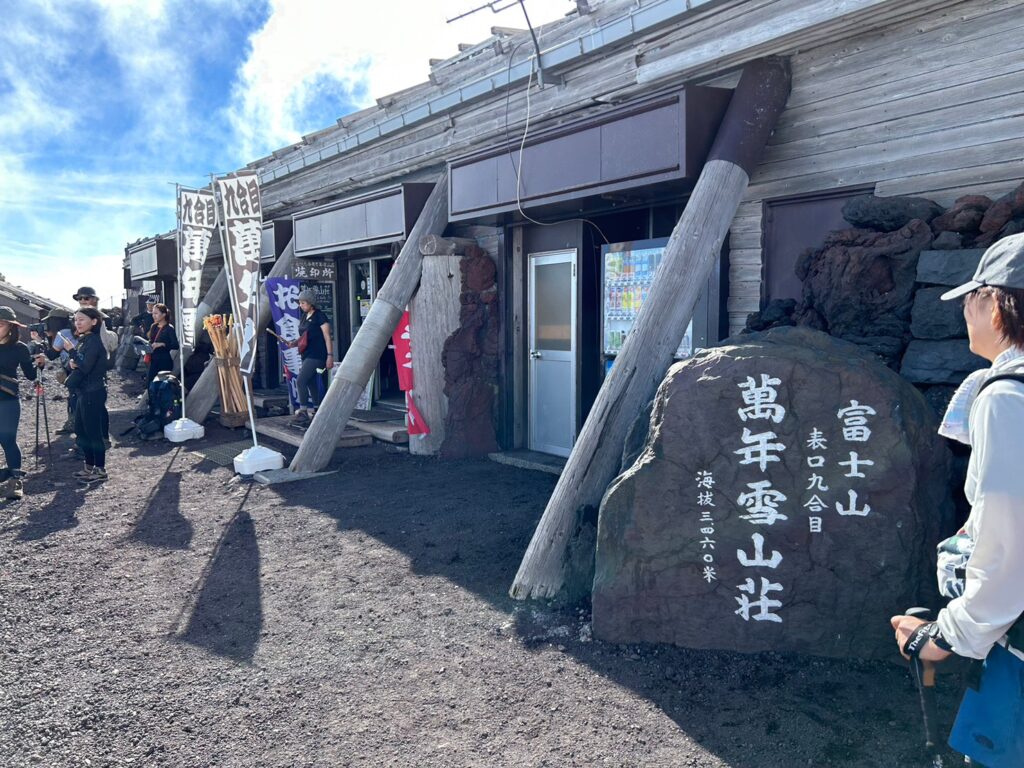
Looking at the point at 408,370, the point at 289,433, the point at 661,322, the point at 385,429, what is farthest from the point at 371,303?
the point at 661,322

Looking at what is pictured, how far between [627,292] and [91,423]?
5.36 metres

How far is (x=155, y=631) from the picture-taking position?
418 cm

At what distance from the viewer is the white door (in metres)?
7.75

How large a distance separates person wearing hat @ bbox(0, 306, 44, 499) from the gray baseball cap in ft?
24.9

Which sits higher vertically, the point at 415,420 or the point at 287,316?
the point at 287,316

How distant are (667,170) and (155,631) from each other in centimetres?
443

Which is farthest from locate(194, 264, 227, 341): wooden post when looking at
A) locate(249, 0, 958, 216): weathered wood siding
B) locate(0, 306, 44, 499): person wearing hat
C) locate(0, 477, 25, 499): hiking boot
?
locate(0, 477, 25, 499): hiking boot

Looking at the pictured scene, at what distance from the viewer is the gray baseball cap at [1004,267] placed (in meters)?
1.77

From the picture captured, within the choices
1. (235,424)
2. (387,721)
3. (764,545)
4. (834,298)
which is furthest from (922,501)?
(235,424)

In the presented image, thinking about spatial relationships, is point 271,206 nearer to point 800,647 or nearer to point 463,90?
point 463,90

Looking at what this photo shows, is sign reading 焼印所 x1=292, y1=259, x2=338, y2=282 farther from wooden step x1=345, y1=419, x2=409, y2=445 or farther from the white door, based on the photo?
the white door

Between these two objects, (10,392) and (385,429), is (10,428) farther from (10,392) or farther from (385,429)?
(385,429)

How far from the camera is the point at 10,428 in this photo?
23.6 feet

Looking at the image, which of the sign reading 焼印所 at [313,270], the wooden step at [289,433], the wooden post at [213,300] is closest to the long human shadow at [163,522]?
the wooden step at [289,433]
